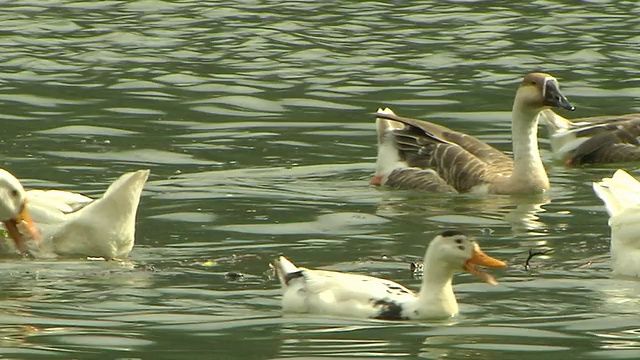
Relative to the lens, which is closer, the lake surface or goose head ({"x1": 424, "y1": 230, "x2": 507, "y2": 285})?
the lake surface

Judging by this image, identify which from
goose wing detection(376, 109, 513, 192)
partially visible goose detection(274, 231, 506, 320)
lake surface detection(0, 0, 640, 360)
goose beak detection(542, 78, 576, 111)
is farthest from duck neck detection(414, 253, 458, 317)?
goose beak detection(542, 78, 576, 111)

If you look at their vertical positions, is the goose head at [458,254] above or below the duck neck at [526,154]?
above

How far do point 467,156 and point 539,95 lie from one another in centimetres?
79

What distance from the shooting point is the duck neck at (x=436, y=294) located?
8.91 meters

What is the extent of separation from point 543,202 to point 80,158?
13.2 feet

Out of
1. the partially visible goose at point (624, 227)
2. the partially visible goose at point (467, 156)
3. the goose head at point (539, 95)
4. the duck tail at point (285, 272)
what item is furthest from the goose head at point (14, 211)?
the goose head at point (539, 95)

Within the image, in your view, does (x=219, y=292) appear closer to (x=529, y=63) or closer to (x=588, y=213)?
(x=588, y=213)

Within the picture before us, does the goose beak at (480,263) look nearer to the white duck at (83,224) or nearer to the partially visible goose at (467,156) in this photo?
the white duck at (83,224)

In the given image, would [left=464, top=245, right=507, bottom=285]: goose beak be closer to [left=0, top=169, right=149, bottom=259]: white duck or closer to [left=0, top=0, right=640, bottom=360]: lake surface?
[left=0, top=0, right=640, bottom=360]: lake surface

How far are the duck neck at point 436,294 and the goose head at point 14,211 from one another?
10.1ft

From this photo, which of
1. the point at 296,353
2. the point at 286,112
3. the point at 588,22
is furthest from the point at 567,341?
the point at 588,22

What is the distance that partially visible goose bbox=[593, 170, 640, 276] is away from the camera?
1025 cm

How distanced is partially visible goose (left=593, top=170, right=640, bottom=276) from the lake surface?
0.14m

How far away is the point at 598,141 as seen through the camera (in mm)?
15711
